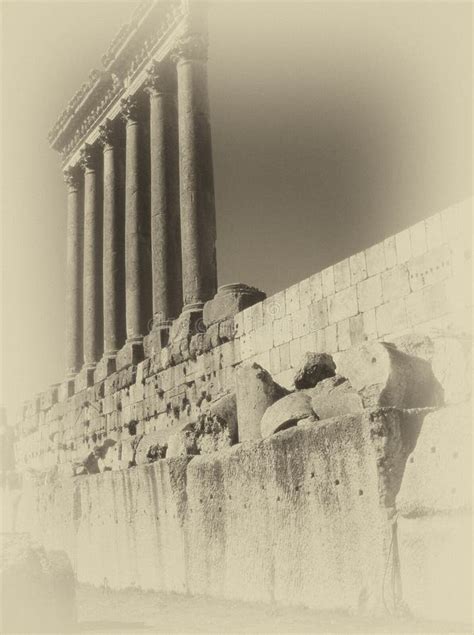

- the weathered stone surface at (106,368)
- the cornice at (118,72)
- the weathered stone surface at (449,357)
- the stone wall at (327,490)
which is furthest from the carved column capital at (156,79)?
the weathered stone surface at (449,357)

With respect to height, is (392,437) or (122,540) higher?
(392,437)

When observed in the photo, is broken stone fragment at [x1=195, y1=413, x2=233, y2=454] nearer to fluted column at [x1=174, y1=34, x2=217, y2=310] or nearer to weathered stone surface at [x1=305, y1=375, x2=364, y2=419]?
weathered stone surface at [x1=305, y1=375, x2=364, y2=419]

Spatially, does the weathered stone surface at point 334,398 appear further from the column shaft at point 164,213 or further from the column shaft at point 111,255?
the column shaft at point 111,255

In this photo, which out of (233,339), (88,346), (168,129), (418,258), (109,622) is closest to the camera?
(109,622)

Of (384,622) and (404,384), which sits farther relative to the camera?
(404,384)

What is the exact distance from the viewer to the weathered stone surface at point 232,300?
12484 millimetres

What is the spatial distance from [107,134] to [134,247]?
4.55 m

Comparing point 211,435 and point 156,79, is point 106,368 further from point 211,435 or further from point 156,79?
point 211,435

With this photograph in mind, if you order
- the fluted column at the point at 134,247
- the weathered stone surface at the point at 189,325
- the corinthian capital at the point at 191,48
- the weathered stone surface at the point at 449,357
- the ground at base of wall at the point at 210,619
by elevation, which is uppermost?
the corinthian capital at the point at 191,48

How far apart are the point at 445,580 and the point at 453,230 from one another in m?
4.59

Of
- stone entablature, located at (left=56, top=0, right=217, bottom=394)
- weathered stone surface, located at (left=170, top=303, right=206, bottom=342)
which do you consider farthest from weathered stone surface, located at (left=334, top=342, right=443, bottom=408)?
stone entablature, located at (left=56, top=0, right=217, bottom=394)

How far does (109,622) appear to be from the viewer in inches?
223

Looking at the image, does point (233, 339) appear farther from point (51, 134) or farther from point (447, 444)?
point (51, 134)

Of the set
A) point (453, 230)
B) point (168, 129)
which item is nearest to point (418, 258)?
point (453, 230)
